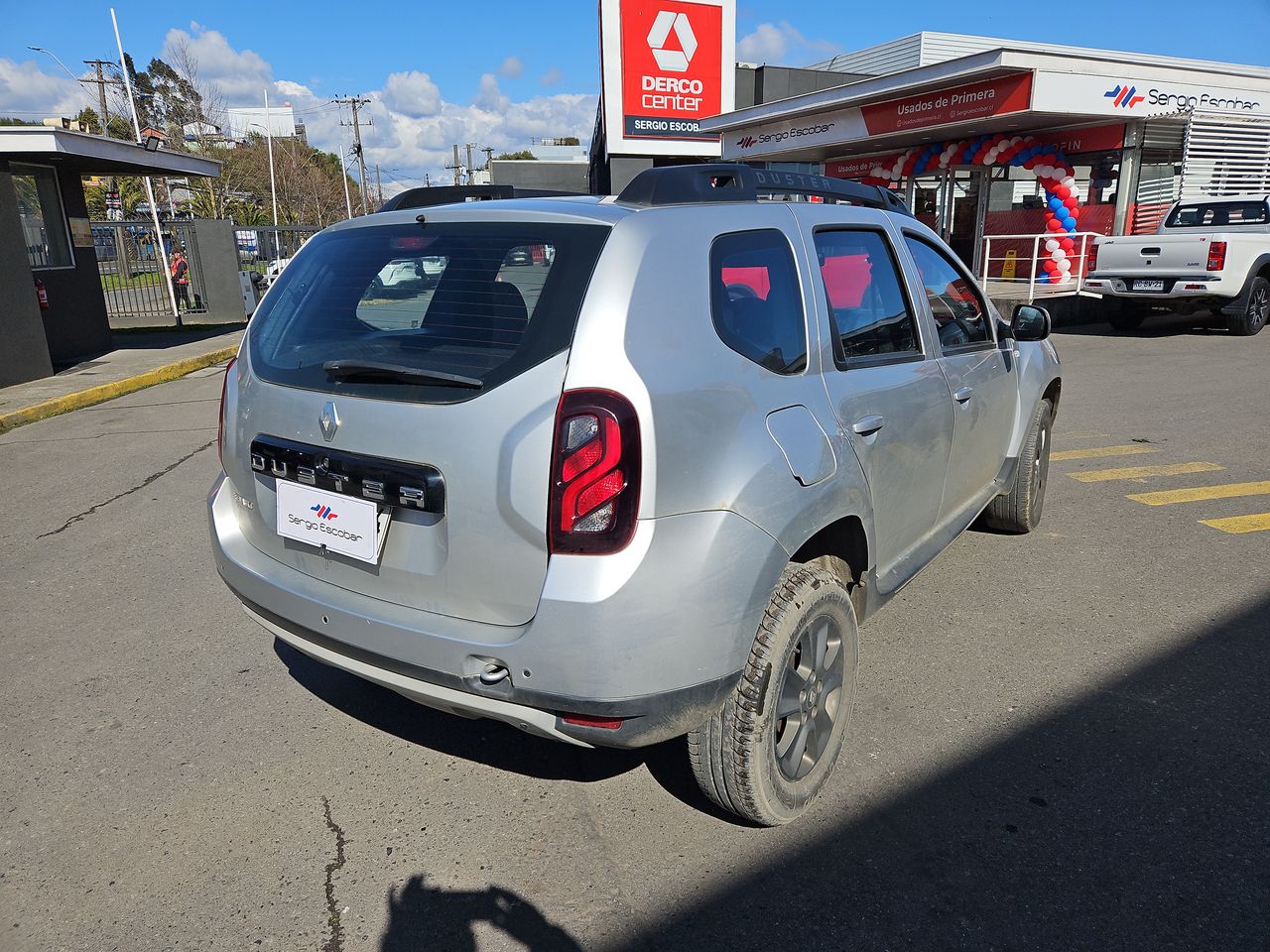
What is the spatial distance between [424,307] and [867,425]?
1415 millimetres

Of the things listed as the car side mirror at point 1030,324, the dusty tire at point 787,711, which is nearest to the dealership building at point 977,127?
the car side mirror at point 1030,324

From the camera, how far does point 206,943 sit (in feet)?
7.27

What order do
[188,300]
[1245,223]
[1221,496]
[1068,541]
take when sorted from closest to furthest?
[1068,541], [1221,496], [1245,223], [188,300]

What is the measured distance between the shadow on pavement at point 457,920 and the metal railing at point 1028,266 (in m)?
13.7

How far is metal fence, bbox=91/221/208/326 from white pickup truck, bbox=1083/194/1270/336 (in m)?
17.8

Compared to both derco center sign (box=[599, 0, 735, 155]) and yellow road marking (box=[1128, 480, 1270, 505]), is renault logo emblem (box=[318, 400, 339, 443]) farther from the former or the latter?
Result: derco center sign (box=[599, 0, 735, 155])

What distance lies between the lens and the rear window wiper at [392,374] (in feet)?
7.32

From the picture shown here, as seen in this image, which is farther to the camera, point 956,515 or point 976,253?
point 976,253

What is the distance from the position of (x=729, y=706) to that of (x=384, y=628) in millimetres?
948

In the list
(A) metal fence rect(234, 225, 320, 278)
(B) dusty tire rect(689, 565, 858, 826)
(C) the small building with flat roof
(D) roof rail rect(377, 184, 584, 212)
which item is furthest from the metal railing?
(A) metal fence rect(234, 225, 320, 278)

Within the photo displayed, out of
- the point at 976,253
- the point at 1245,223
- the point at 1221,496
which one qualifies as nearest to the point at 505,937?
the point at 1221,496

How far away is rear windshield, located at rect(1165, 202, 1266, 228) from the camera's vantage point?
13.3 metres

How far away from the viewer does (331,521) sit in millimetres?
2453

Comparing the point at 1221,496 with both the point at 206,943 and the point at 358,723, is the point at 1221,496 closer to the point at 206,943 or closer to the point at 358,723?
the point at 358,723
